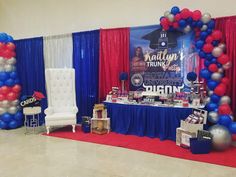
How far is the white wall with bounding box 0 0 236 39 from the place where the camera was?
191 inches

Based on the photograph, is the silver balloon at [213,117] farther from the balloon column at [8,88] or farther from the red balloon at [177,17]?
the balloon column at [8,88]

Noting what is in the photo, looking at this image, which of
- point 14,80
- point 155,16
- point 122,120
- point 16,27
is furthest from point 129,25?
point 16,27

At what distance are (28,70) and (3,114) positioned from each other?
1.47 meters

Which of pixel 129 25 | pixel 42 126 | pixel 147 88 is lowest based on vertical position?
pixel 42 126

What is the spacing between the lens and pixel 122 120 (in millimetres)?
5141

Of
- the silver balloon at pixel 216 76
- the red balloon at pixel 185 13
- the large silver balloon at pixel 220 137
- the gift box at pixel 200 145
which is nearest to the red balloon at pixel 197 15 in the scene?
the red balloon at pixel 185 13

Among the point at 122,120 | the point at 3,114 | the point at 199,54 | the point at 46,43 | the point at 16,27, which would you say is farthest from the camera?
the point at 16,27

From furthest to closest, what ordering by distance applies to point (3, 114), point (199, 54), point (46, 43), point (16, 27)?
point (16, 27) → point (46, 43) → point (3, 114) → point (199, 54)

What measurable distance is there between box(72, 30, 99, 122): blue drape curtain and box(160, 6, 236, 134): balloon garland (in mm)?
2111

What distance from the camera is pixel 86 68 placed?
5.88m

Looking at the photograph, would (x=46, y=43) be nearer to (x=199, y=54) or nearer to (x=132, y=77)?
(x=132, y=77)

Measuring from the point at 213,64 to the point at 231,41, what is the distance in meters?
0.60

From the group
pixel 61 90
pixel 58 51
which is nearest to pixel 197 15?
pixel 61 90

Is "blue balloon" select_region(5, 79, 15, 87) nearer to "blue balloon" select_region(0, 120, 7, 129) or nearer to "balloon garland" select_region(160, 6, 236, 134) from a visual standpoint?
"blue balloon" select_region(0, 120, 7, 129)
